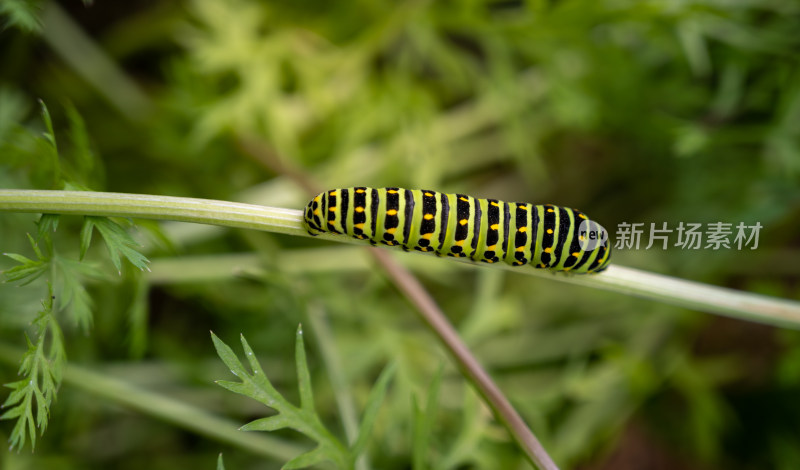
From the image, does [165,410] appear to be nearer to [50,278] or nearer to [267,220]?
[50,278]

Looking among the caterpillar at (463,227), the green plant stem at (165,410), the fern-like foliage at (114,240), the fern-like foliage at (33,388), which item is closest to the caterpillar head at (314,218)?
the caterpillar at (463,227)

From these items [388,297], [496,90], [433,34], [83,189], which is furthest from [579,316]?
[83,189]

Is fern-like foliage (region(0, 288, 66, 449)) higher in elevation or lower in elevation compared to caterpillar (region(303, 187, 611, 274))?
higher

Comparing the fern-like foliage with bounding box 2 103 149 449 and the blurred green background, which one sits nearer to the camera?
the fern-like foliage with bounding box 2 103 149 449

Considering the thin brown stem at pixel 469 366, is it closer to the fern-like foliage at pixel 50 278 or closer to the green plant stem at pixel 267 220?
the green plant stem at pixel 267 220

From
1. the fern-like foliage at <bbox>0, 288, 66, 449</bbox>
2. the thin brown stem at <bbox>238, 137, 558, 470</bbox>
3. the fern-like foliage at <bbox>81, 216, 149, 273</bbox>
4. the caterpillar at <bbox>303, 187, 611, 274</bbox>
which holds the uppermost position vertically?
the fern-like foliage at <bbox>81, 216, 149, 273</bbox>

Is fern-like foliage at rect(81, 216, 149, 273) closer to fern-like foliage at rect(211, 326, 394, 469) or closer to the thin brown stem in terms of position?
fern-like foliage at rect(211, 326, 394, 469)

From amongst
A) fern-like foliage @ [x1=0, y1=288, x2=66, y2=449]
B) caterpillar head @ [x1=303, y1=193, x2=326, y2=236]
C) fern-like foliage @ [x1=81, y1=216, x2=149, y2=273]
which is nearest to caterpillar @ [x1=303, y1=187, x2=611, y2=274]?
caterpillar head @ [x1=303, y1=193, x2=326, y2=236]
